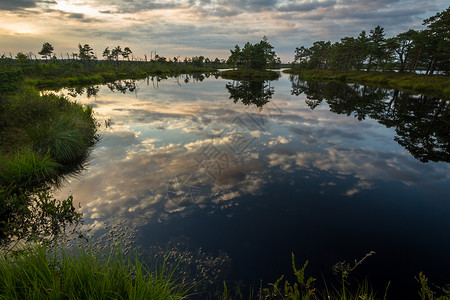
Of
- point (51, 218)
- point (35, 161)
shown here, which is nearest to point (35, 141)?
point (35, 161)

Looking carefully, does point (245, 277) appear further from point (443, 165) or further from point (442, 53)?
point (442, 53)

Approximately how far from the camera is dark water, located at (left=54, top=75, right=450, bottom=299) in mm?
6703

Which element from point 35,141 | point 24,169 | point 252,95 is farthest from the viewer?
point 252,95

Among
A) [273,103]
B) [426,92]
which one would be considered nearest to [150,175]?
[273,103]

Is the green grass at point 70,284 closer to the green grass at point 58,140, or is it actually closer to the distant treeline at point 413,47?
the green grass at point 58,140

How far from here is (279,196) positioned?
9.91m

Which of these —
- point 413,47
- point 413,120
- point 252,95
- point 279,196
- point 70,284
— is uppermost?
point 413,47

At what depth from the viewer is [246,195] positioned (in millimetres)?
9867

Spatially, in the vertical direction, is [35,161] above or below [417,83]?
below

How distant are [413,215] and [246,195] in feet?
23.8

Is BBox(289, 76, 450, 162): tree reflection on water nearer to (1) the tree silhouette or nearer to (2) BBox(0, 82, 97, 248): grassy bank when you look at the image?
(2) BBox(0, 82, 97, 248): grassy bank

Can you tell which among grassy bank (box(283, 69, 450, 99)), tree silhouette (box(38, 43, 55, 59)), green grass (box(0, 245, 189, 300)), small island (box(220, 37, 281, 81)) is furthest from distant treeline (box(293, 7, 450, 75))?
tree silhouette (box(38, 43, 55, 59))

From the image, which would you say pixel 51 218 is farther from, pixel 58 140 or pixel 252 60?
pixel 252 60

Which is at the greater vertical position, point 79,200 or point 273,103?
point 273,103
